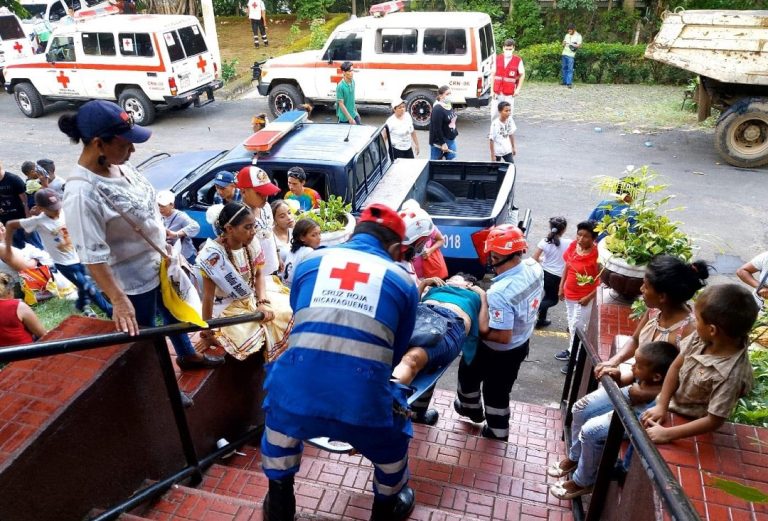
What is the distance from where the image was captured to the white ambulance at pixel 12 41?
657 inches

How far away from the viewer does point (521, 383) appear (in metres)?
5.84

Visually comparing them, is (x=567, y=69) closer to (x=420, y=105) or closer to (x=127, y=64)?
(x=420, y=105)

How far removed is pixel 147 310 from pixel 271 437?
1.17m

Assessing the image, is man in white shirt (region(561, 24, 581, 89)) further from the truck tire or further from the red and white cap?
the red and white cap

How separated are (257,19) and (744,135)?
587 inches

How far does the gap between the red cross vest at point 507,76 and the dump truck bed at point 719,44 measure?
8.53 ft

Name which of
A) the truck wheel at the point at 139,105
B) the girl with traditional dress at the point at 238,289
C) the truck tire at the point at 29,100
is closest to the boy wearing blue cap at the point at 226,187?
the girl with traditional dress at the point at 238,289

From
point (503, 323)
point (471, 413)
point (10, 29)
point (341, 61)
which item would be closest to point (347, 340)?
point (503, 323)

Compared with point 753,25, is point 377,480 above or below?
below

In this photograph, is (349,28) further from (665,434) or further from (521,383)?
(665,434)

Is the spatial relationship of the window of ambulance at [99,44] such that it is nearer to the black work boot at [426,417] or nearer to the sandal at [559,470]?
the black work boot at [426,417]

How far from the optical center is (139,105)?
45.1 ft

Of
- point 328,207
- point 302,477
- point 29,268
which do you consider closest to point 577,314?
point 328,207

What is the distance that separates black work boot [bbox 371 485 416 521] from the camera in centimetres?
293
